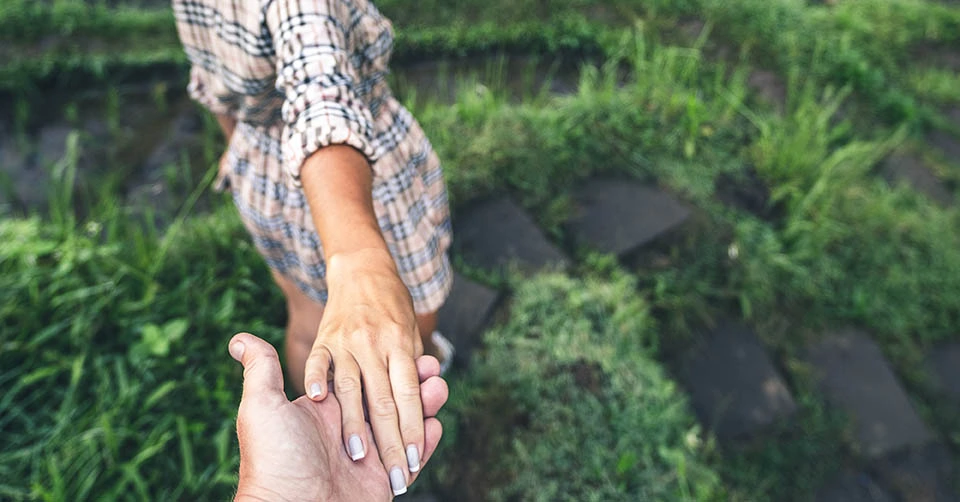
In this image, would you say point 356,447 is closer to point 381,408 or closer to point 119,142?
point 381,408

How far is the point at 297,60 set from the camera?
3.76 ft

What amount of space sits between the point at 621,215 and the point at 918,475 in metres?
1.53

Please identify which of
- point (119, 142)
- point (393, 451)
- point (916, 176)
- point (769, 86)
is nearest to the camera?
point (393, 451)

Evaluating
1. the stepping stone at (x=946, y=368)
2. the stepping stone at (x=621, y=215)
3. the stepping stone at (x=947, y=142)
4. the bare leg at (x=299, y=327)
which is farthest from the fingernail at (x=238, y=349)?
the stepping stone at (x=947, y=142)

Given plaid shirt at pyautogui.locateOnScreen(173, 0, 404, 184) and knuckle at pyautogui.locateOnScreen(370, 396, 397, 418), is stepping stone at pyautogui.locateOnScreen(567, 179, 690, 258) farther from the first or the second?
knuckle at pyautogui.locateOnScreen(370, 396, 397, 418)

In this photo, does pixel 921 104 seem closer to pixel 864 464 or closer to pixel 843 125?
pixel 843 125

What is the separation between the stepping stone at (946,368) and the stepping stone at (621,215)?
131cm

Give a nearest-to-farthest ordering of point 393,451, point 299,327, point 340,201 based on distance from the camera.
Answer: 1. point 393,451
2. point 340,201
3. point 299,327

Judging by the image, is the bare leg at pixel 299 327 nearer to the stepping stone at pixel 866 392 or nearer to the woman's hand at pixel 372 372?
the woman's hand at pixel 372 372

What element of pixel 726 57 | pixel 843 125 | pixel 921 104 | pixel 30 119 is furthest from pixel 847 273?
pixel 30 119

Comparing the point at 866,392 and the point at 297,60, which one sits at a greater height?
the point at 297,60

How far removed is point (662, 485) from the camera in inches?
77.4

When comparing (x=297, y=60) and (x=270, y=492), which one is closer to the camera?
(x=270, y=492)

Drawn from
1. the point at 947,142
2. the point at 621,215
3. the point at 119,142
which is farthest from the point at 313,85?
the point at 947,142
